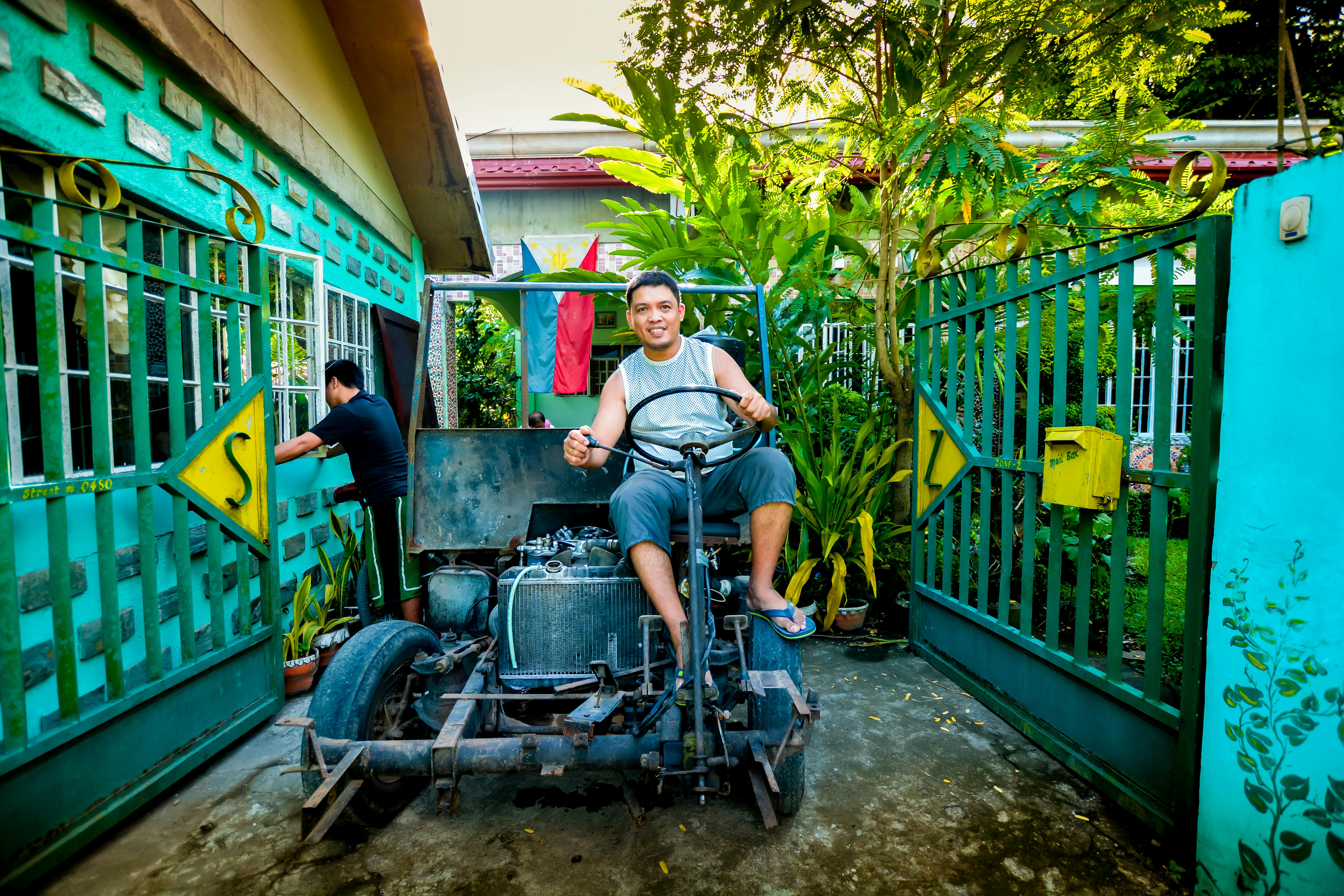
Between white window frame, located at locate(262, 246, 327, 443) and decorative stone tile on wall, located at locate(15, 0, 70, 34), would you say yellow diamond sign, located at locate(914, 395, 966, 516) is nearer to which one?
white window frame, located at locate(262, 246, 327, 443)

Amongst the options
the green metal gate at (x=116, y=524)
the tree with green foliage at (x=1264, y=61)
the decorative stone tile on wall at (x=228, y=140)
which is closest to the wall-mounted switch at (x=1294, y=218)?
the green metal gate at (x=116, y=524)

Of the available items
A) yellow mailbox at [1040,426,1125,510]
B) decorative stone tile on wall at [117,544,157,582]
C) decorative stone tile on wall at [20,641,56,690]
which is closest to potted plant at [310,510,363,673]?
decorative stone tile on wall at [117,544,157,582]

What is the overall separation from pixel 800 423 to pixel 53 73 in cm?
416

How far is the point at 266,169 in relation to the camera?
4.15 m

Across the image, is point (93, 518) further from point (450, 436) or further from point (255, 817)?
point (450, 436)

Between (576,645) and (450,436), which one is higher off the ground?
(450,436)

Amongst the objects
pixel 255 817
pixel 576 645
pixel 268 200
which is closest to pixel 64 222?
pixel 268 200

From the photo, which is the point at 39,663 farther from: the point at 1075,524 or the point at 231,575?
the point at 1075,524

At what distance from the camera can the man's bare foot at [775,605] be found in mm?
2545

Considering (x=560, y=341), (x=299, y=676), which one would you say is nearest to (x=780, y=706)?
(x=299, y=676)

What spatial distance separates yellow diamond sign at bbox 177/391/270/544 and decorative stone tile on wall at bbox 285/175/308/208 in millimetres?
2095

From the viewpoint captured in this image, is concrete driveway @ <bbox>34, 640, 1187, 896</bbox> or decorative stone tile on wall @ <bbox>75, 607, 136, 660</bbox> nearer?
concrete driveway @ <bbox>34, 640, 1187, 896</bbox>

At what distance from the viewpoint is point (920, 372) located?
3.95m

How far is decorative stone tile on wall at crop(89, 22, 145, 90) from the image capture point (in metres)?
2.76
